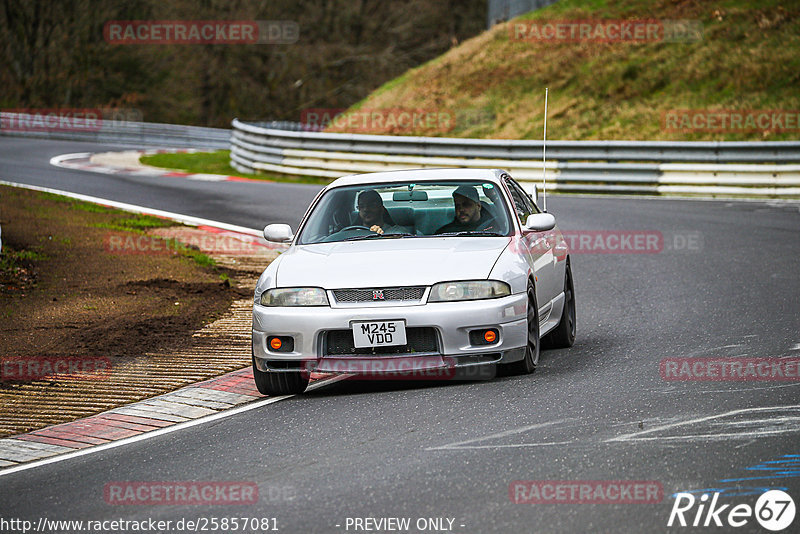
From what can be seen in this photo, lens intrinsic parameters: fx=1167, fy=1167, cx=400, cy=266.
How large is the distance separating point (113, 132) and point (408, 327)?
3455 centimetres

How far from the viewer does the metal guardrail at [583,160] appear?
70.9 ft

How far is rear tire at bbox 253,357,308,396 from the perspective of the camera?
7.85 m

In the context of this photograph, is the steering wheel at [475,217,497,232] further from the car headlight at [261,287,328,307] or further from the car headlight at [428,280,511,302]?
the car headlight at [261,287,328,307]

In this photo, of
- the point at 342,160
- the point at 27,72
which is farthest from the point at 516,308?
the point at 27,72

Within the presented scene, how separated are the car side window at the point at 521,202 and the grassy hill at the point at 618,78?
1669cm

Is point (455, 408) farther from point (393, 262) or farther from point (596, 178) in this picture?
point (596, 178)

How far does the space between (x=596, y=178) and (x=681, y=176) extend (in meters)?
1.63

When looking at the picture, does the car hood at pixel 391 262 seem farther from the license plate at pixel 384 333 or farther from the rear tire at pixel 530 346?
the rear tire at pixel 530 346

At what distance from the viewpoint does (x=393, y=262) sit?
7762 millimetres

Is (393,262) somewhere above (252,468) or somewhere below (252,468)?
above

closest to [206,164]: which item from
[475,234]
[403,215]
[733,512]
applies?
[403,215]

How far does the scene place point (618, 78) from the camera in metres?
30.1

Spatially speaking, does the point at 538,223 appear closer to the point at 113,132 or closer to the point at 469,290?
the point at 469,290

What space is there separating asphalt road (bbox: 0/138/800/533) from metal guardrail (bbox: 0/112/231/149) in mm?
31308
